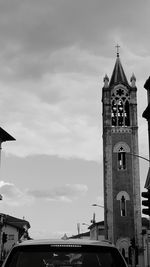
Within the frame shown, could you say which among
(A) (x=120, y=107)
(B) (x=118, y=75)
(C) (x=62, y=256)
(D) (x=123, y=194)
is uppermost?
(B) (x=118, y=75)

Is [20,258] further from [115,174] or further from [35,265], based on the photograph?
[115,174]

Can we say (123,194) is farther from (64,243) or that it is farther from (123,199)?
(64,243)

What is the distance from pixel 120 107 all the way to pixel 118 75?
576cm

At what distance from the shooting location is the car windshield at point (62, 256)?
18.2 ft

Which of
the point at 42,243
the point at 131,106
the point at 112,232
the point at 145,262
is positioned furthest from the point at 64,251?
the point at 131,106

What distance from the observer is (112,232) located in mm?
65562

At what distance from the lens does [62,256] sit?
5715 mm

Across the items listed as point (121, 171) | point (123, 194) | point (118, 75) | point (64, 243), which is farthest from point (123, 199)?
point (64, 243)

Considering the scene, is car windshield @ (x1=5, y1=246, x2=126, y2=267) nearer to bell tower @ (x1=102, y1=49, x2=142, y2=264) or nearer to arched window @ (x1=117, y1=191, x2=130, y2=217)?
bell tower @ (x1=102, y1=49, x2=142, y2=264)

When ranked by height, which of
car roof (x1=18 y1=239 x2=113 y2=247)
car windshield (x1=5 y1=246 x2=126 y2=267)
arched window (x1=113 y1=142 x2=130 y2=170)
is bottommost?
car windshield (x1=5 y1=246 x2=126 y2=267)

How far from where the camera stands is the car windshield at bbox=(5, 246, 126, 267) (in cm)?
554

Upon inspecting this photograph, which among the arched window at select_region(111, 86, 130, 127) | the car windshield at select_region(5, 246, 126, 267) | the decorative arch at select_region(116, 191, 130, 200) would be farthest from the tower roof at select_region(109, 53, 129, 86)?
the car windshield at select_region(5, 246, 126, 267)

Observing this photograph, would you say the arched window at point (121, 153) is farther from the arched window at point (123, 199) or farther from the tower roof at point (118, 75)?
the tower roof at point (118, 75)

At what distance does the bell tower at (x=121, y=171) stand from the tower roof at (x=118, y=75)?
2.03 metres
